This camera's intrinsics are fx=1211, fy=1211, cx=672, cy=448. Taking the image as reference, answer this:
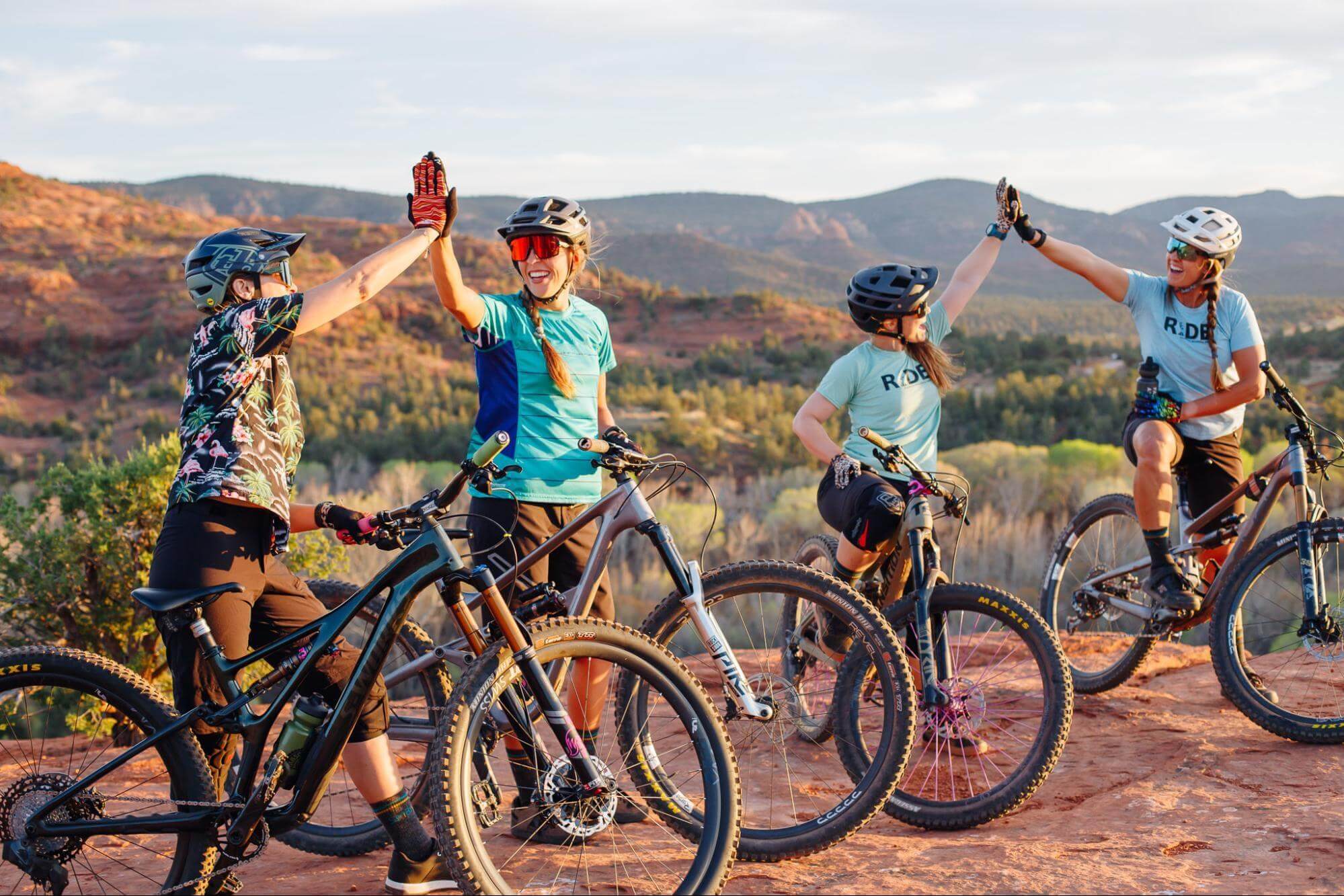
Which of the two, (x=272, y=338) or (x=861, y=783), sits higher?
(x=272, y=338)

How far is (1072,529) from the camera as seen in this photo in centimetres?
690

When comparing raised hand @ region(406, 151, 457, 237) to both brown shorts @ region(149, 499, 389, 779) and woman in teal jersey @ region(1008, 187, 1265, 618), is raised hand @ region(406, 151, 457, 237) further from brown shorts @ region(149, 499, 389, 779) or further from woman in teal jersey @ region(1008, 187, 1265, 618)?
woman in teal jersey @ region(1008, 187, 1265, 618)

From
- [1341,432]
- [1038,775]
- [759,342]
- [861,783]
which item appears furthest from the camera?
[759,342]

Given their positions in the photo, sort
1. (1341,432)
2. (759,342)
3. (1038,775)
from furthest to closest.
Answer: (759,342)
(1341,432)
(1038,775)

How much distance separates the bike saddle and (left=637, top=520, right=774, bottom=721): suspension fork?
1.35 m

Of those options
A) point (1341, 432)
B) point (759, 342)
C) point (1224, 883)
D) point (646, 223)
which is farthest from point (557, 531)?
point (646, 223)

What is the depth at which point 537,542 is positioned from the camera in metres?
4.52

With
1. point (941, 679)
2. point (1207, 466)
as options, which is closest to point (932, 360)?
point (941, 679)

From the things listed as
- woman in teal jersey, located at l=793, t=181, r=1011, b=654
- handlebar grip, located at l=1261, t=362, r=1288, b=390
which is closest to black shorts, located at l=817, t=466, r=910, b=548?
woman in teal jersey, located at l=793, t=181, r=1011, b=654

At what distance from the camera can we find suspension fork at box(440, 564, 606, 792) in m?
3.45

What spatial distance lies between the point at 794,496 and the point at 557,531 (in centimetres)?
1115

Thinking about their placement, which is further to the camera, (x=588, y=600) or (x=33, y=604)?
(x=33, y=604)

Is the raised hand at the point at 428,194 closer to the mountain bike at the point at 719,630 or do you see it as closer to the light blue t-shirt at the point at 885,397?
the mountain bike at the point at 719,630

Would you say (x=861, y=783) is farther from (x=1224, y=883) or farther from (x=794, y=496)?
(x=794, y=496)
